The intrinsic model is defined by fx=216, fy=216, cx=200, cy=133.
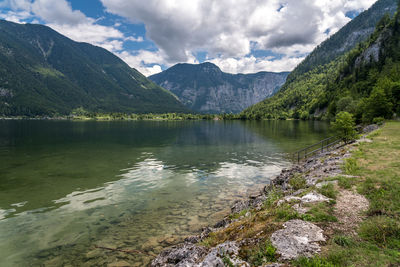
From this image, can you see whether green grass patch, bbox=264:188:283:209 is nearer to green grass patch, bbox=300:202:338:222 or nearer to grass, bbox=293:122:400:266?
green grass patch, bbox=300:202:338:222

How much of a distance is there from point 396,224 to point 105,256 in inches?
671

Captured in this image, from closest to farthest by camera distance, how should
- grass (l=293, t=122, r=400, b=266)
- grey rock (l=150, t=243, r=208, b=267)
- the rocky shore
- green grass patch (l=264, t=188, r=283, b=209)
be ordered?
1. grass (l=293, t=122, r=400, b=266)
2. the rocky shore
3. grey rock (l=150, t=243, r=208, b=267)
4. green grass patch (l=264, t=188, r=283, b=209)

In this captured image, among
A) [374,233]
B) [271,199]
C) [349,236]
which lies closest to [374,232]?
[374,233]

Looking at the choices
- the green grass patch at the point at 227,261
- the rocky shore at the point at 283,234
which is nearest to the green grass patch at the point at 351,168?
the rocky shore at the point at 283,234

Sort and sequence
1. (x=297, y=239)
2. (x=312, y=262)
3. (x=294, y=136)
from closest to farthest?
1. (x=312, y=262)
2. (x=297, y=239)
3. (x=294, y=136)

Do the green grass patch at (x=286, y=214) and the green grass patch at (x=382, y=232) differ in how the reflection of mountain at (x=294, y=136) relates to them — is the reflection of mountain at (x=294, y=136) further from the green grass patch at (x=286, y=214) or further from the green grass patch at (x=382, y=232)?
the green grass patch at (x=382, y=232)

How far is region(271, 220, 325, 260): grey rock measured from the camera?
894 cm

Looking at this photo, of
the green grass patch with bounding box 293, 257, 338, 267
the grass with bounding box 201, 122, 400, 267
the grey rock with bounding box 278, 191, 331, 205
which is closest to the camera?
the green grass patch with bounding box 293, 257, 338, 267

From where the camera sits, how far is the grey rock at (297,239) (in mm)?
8938

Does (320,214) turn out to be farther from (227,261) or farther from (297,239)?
(227,261)

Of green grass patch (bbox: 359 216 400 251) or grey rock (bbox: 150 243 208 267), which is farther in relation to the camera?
grey rock (bbox: 150 243 208 267)

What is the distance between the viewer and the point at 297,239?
31.9ft

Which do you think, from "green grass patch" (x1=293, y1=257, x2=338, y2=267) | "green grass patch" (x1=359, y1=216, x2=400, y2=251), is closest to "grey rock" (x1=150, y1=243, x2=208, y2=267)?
"green grass patch" (x1=293, y1=257, x2=338, y2=267)

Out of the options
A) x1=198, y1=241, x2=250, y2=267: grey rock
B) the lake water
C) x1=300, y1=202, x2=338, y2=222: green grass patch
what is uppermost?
x1=300, y1=202, x2=338, y2=222: green grass patch
